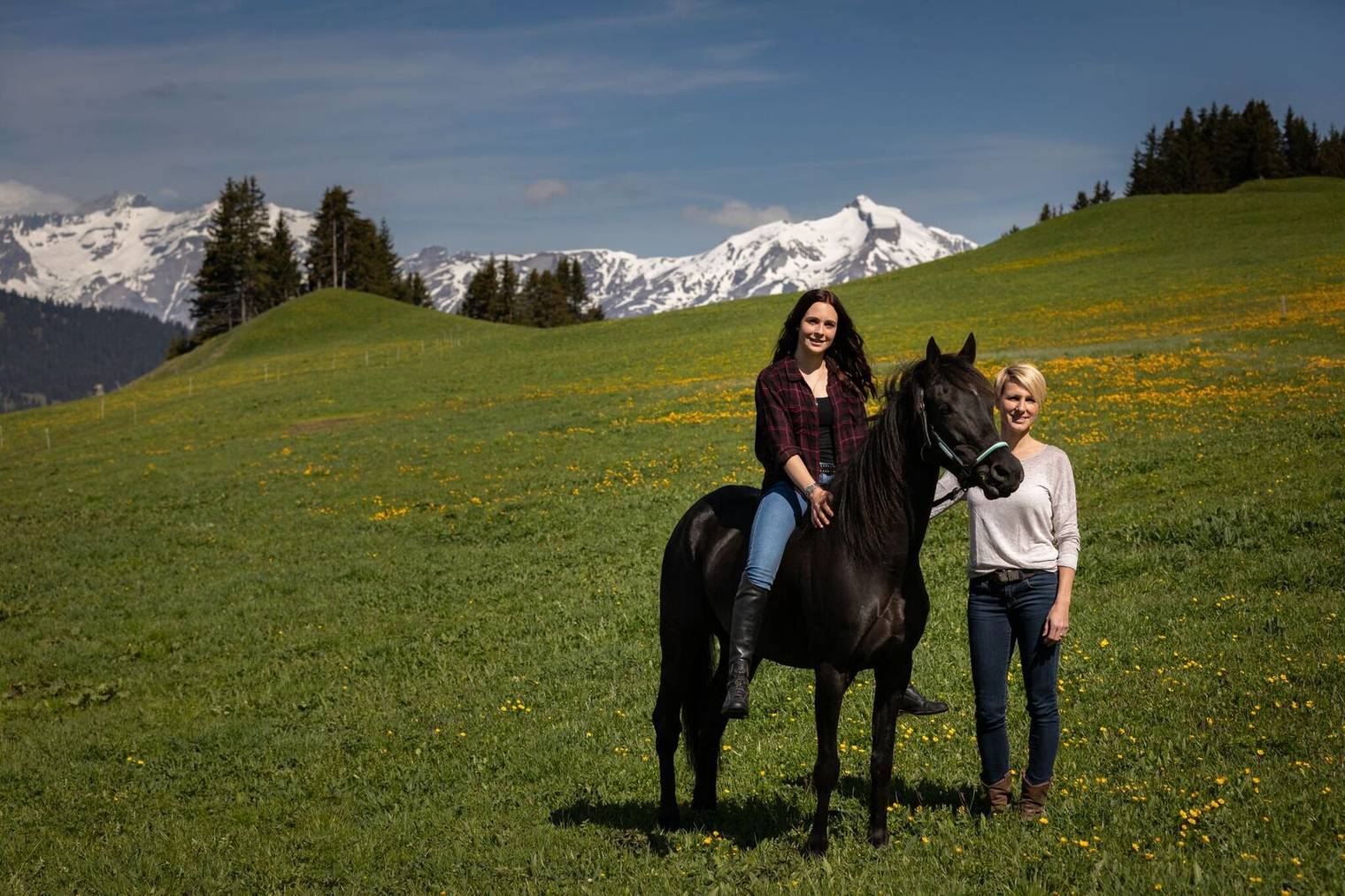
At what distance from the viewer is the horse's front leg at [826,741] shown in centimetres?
604

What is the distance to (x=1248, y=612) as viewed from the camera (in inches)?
419

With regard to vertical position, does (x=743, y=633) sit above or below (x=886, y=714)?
above

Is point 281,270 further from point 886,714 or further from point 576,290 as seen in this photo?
point 886,714

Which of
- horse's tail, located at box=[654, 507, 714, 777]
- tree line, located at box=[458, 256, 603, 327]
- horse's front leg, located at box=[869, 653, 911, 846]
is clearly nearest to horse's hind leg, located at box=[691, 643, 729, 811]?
horse's tail, located at box=[654, 507, 714, 777]

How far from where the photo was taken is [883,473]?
6051 millimetres

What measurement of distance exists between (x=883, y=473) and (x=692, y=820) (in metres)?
3.19

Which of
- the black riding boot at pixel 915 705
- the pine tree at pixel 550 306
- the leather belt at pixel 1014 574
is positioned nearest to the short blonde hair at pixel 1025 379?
the leather belt at pixel 1014 574

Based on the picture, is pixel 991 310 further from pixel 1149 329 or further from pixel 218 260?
pixel 218 260

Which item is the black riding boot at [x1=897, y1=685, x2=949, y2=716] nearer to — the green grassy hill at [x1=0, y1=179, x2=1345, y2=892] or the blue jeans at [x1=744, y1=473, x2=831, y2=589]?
the green grassy hill at [x1=0, y1=179, x2=1345, y2=892]

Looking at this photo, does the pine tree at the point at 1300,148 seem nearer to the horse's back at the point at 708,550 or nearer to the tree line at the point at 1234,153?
the tree line at the point at 1234,153

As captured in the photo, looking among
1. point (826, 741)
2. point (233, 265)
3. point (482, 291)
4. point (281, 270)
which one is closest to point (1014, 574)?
point (826, 741)

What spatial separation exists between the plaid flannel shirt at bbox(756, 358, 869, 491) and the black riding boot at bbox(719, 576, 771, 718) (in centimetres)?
74

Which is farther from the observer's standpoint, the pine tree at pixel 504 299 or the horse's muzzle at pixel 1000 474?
the pine tree at pixel 504 299

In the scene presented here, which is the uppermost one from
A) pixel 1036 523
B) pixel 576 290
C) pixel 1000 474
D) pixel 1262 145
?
pixel 1262 145
